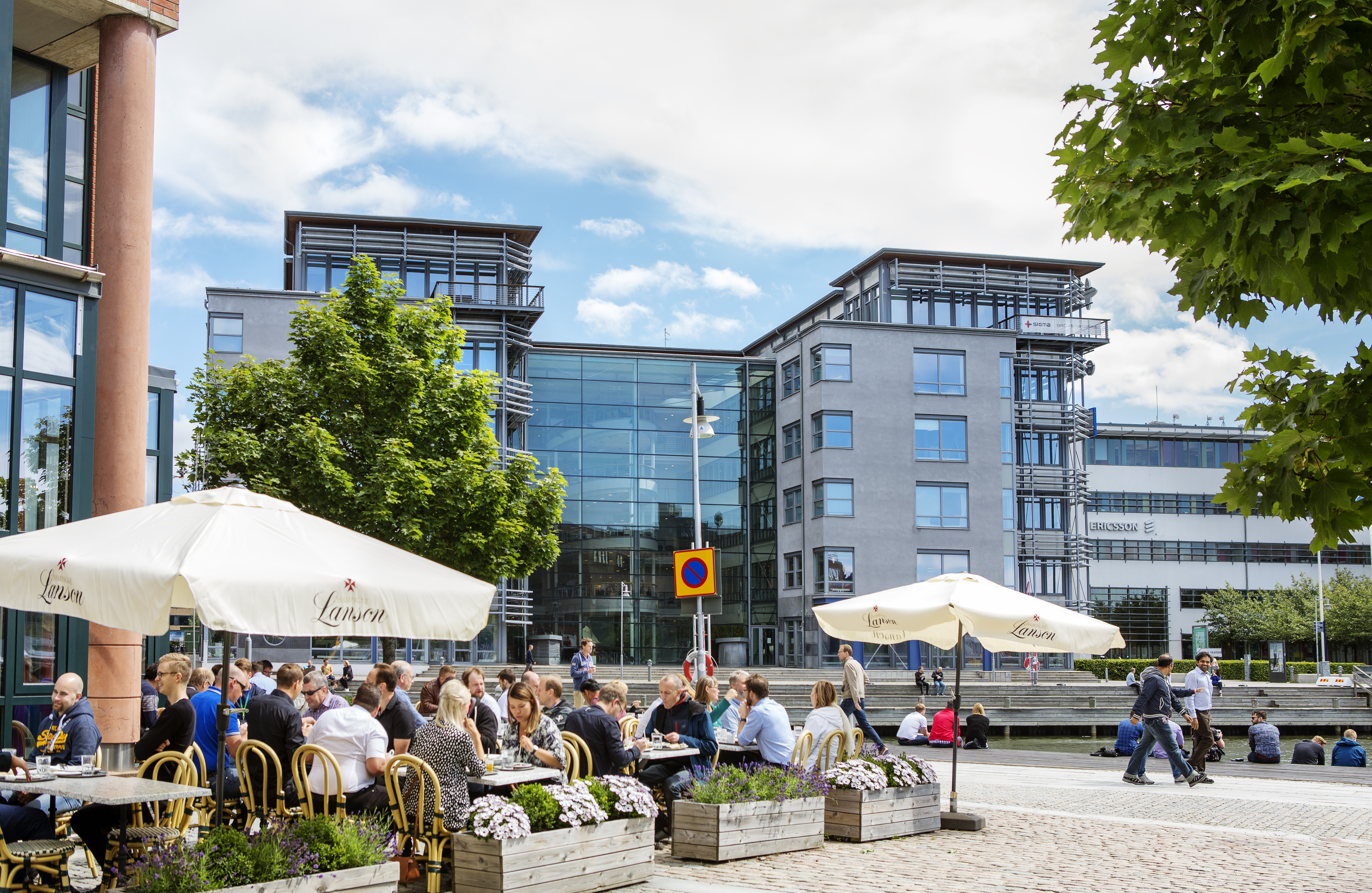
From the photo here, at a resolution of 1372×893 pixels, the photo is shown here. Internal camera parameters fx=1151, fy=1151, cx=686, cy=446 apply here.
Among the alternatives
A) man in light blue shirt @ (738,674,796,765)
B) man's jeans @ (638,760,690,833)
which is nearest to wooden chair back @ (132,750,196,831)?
man's jeans @ (638,760,690,833)

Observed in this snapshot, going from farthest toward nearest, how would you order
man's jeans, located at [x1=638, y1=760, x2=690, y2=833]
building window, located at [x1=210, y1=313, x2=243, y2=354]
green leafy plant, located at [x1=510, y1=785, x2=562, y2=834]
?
1. building window, located at [x1=210, y1=313, x2=243, y2=354]
2. man's jeans, located at [x1=638, y1=760, x2=690, y2=833]
3. green leafy plant, located at [x1=510, y1=785, x2=562, y2=834]

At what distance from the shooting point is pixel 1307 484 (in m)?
4.90

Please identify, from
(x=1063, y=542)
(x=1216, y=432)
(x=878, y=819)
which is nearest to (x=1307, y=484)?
(x=878, y=819)

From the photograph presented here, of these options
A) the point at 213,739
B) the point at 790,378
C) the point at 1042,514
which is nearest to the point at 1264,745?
the point at 213,739

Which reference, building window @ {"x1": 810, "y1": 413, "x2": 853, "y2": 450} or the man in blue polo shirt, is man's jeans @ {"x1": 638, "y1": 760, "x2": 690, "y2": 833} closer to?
the man in blue polo shirt

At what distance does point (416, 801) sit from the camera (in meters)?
8.01

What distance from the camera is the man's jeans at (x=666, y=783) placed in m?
10.4

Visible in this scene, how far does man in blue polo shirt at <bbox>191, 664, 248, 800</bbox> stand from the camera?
9.20 meters

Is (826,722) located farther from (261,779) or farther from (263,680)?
(263,680)

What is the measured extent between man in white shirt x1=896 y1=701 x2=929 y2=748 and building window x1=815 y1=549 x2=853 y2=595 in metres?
23.8

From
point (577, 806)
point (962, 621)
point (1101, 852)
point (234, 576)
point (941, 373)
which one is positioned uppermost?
point (941, 373)

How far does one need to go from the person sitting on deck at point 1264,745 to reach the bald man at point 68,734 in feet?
62.6

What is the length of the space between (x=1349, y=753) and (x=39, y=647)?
21649 millimetres

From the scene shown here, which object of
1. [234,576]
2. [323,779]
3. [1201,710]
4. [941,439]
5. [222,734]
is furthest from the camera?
[941,439]
